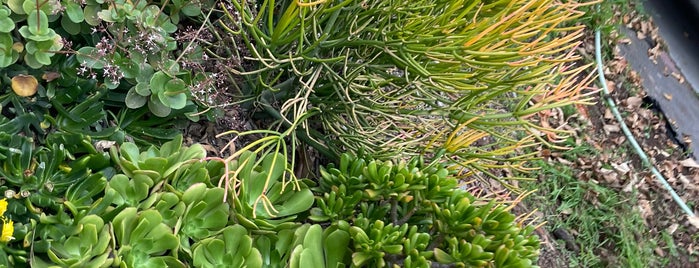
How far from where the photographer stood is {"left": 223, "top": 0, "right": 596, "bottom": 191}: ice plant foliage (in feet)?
4.34

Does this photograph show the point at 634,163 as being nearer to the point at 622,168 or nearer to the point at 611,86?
the point at 622,168

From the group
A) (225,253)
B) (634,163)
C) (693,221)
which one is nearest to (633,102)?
(634,163)

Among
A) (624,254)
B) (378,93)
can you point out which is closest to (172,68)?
(378,93)

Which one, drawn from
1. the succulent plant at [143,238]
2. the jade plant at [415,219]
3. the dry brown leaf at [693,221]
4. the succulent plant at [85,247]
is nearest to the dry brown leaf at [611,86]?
the dry brown leaf at [693,221]

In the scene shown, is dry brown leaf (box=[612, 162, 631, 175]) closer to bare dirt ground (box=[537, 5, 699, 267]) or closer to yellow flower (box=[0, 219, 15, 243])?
bare dirt ground (box=[537, 5, 699, 267])

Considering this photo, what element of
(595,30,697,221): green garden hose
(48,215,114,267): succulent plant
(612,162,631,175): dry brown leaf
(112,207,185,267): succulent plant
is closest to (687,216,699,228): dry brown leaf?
(595,30,697,221): green garden hose

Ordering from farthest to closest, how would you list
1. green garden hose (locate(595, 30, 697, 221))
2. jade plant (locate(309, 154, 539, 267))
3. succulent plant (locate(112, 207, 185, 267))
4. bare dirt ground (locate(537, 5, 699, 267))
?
green garden hose (locate(595, 30, 697, 221))
bare dirt ground (locate(537, 5, 699, 267))
jade plant (locate(309, 154, 539, 267))
succulent plant (locate(112, 207, 185, 267))

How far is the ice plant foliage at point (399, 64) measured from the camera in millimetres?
1324

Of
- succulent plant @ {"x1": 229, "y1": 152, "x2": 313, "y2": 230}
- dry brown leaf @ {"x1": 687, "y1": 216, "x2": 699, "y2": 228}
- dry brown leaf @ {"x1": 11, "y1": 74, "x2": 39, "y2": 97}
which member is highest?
dry brown leaf @ {"x1": 11, "y1": 74, "x2": 39, "y2": 97}

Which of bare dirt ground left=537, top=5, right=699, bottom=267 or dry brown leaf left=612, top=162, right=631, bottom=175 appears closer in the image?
bare dirt ground left=537, top=5, right=699, bottom=267

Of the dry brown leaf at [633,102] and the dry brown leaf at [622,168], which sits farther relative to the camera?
the dry brown leaf at [633,102]

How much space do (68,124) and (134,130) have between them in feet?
0.53

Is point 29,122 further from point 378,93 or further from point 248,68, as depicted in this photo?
point 378,93

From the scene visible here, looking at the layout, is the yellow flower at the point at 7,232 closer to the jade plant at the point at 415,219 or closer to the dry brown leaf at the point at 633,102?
the jade plant at the point at 415,219
